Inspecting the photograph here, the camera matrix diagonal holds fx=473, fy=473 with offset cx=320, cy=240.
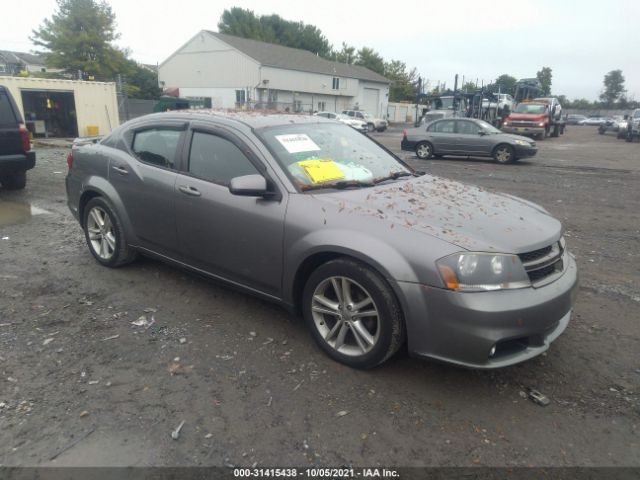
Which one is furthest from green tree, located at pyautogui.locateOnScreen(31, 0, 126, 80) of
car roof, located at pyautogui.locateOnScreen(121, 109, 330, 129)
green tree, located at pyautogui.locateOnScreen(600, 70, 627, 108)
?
green tree, located at pyautogui.locateOnScreen(600, 70, 627, 108)

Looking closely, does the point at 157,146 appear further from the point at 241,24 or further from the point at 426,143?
the point at 241,24

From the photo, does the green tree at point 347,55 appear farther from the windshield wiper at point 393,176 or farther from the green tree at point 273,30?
the windshield wiper at point 393,176

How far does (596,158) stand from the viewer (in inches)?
696

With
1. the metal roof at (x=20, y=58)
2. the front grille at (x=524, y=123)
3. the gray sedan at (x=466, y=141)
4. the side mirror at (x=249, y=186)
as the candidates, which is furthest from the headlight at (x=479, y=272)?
the metal roof at (x=20, y=58)

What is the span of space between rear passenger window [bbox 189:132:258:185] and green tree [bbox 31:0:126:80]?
4069cm

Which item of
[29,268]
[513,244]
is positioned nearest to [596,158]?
[513,244]

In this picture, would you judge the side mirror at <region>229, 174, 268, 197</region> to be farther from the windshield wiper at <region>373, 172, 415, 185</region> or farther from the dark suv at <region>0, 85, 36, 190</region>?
the dark suv at <region>0, 85, 36, 190</region>

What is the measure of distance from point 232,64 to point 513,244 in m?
45.5

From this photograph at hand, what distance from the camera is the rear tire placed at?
8641mm

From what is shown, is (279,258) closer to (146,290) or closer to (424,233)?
(424,233)

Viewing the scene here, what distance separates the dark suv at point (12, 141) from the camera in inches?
305

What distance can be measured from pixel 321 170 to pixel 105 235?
8.28 ft

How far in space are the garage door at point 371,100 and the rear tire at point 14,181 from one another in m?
50.8

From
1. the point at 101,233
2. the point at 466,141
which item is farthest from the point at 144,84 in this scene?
the point at 101,233
